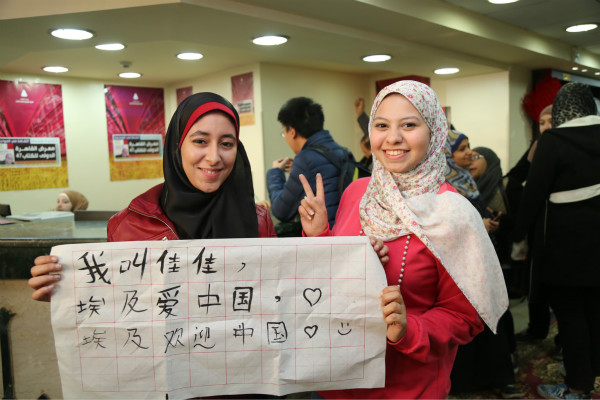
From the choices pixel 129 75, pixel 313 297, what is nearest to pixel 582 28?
pixel 313 297

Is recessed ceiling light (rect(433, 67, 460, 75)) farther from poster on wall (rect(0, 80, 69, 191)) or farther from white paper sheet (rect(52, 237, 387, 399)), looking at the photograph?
white paper sheet (rect(52, 237, 387, 399))

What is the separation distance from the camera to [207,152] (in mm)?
1188

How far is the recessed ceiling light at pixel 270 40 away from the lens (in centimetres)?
319

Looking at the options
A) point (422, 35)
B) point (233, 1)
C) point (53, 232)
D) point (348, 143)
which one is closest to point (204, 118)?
point (53, 232)

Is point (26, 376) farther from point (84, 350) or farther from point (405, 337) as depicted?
point (405, 337)

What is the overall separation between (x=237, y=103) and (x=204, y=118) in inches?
156

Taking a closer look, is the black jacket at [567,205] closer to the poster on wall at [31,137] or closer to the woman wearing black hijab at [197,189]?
the woman wearing black hijab at [197,189]

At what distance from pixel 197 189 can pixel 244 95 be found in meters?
3.90

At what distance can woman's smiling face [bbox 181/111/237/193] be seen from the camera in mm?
1189

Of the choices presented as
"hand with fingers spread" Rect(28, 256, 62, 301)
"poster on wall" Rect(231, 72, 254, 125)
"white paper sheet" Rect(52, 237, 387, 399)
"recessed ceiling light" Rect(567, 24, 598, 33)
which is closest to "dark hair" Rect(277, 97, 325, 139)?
"white paper sheet" Rect(52, 237, 387, 399)

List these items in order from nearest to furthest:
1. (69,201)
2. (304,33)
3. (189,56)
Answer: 1. (304,33)
2. (69,201)
3. (189,56)

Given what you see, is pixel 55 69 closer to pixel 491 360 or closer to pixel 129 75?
pixel 129 75

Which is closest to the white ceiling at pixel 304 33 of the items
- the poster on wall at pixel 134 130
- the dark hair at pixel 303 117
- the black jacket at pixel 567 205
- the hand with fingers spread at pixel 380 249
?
the poster on wall at pixel 134 130

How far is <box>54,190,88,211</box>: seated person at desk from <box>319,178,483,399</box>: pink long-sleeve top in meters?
3.75
